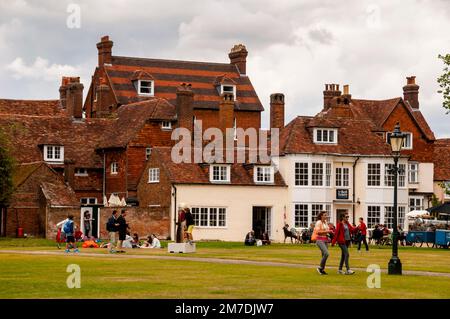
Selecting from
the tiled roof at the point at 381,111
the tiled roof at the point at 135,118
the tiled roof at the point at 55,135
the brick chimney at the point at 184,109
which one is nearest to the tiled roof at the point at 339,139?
the brick chimney at the point at 184,109

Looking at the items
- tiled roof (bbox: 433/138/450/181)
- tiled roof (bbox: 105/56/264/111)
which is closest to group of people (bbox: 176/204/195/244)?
tiled roof (bbox: 105/56/264/111)

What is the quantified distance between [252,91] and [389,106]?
1399 centimetres

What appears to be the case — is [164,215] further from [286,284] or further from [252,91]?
[286,284]

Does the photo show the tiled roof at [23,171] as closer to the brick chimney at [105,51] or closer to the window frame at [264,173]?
the window frame at [264,173]

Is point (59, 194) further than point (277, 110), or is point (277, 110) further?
point (277, 110)

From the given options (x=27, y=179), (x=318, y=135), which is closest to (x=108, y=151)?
(x=27, y=179)

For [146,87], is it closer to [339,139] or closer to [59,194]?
[339,139]

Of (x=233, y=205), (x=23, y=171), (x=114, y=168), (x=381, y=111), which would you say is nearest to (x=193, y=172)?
(x=233, y=205)

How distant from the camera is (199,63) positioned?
103 metres

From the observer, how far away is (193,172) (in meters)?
74.4

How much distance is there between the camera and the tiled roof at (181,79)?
9488 centimetres

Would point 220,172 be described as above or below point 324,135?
below

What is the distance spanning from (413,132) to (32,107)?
35.3m

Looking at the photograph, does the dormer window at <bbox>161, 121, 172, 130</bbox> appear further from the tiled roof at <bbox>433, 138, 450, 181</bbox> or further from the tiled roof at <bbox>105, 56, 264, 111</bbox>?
the tiled roof at <bbox>433, 138, 450, 181</bbox>
